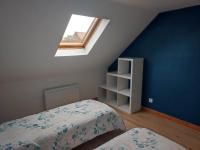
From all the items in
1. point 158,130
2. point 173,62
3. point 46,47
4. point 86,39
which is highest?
point 86,39

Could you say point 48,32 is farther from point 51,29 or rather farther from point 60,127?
point 60,127

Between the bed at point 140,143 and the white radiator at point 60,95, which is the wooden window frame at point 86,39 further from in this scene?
the bed at point 140,143

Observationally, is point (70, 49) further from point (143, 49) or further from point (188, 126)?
point (188, 126)

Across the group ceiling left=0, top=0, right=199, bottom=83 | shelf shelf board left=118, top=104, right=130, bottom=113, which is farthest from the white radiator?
shelf shelf board left=118, top=104, right=130, bottom=113

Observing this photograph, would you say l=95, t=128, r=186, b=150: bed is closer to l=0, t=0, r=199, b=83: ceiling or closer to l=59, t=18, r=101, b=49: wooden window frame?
l=0, t=0, r=199, b=83: ceiling

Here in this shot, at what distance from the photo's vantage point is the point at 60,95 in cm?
318

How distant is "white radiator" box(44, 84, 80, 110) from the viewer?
305cm

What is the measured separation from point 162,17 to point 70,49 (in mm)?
1742

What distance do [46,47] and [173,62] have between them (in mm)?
2108

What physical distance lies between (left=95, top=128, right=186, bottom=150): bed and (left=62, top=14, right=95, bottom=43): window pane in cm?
188

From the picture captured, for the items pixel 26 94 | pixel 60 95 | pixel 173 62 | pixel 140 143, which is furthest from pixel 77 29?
pixel 140 143

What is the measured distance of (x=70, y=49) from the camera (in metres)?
2.97

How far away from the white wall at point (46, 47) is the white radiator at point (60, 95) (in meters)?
0.14

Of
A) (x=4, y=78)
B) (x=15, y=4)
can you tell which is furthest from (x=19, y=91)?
(x=15, y=4)
